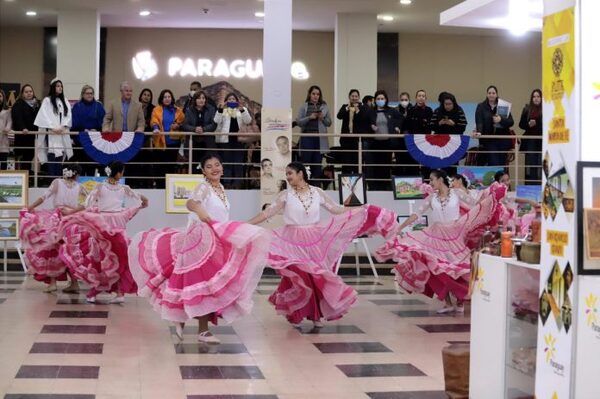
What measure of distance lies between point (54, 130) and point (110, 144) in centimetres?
77

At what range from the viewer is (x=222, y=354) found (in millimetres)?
7438

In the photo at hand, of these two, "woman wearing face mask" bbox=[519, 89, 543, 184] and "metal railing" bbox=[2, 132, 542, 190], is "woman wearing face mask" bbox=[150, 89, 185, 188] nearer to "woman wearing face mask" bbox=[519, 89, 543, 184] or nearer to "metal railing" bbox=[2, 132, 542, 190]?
"metal railing" bbox=[2, 132, 542, 190]

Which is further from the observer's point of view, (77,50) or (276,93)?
(77,50)

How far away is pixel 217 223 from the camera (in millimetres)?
7613

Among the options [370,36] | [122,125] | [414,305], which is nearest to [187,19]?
[370,36]

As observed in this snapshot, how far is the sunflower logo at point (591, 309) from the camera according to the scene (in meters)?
4.16

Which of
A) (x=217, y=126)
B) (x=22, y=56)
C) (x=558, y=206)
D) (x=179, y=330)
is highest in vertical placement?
(x=22, y=56)

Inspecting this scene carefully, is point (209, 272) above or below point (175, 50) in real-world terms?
below

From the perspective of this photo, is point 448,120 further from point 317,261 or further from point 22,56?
point 22,56

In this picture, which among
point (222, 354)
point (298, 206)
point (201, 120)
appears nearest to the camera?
point (222, 354)

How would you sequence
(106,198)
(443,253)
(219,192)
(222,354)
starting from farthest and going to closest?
(106,198) → (443,253) → (219,192) → (222,354)

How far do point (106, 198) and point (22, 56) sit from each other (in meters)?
10.7

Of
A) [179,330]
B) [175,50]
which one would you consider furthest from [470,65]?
[179,330]

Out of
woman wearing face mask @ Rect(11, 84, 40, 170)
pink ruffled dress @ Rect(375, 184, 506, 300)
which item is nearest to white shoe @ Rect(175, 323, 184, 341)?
pink ruffled dress @ Rect(375, 184, 506, 300)
